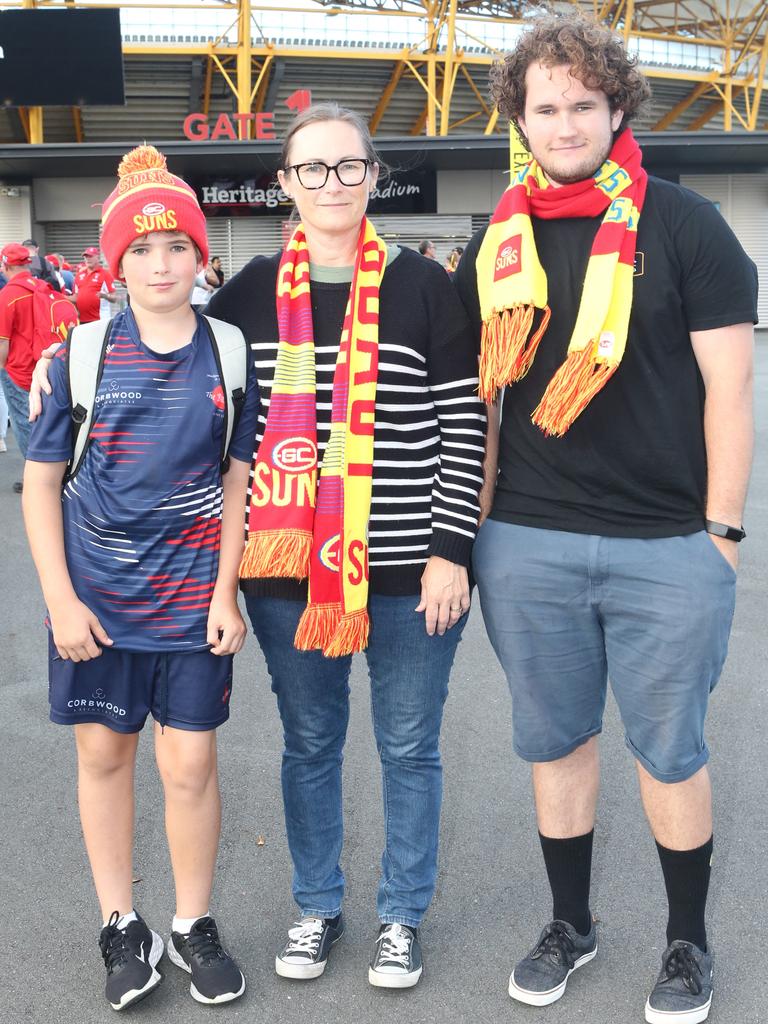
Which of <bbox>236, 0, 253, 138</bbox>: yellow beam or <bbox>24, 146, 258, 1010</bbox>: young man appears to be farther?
<bbox>236, 0, 253, 138</bbox>: yellow beam

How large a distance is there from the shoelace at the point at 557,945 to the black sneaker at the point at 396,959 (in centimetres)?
29

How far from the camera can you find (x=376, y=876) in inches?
123

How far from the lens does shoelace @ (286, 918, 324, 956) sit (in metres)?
2.64

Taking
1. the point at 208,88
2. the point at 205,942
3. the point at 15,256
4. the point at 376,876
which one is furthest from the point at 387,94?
the point at 205,942

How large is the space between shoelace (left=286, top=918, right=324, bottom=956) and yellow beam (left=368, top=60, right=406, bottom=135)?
26.5m

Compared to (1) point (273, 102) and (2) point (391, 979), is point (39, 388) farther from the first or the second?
Result: (1) point (273, 102)

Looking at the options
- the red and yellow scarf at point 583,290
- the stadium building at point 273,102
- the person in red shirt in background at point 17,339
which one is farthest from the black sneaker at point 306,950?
the stadium building at point 273,102

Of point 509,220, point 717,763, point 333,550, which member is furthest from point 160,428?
point 717,763

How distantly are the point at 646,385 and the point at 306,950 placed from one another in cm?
162

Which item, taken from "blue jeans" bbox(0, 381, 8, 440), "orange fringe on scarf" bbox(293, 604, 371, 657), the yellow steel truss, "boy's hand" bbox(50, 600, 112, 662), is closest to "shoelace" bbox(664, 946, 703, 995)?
"orange fringe on scarf" bbox(293, 604, 371, 657)

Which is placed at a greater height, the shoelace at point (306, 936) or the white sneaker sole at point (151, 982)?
the shoelace at point (306, 936)

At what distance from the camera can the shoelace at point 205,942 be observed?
2.56 metres

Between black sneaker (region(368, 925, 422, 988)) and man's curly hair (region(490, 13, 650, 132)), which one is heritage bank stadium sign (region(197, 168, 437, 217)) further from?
black sneaker (region(368, 925, 422, 988))

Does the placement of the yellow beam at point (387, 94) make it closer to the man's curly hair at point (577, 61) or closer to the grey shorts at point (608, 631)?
the man's curly hair at point (577, 61)
